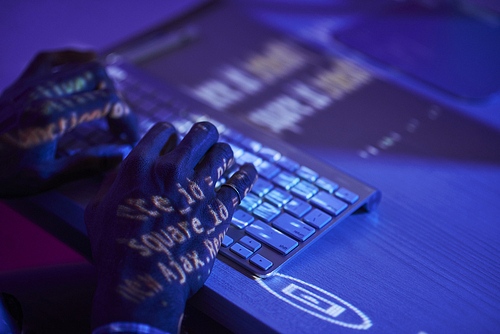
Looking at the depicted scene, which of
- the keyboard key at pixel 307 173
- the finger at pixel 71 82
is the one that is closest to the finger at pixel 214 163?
the keyboard key at pixel 307 173

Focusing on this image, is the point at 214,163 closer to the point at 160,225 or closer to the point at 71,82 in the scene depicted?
the point at 160,225

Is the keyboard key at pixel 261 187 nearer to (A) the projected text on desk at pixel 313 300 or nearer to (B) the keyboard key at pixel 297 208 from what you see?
(B) the keyboard key at pixel 297 208

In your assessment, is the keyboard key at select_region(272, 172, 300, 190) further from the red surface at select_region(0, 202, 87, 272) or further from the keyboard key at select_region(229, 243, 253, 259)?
the red surface at select_region(0, 202, 87, 272)

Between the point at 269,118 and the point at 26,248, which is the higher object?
the point at 269,118

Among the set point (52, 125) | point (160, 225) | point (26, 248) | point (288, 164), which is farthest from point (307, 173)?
point (26, 248)

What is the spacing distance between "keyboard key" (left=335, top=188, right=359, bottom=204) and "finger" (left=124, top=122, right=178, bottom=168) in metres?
0.24

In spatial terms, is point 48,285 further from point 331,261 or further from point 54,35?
point 54,35

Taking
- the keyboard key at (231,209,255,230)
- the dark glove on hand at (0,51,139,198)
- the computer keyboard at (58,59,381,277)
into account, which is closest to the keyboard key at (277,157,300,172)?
the computer keyboard at (58,59,381,277)

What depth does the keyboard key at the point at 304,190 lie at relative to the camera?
0.60 meters

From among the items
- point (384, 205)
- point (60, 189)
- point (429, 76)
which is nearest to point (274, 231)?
point (384, 205)

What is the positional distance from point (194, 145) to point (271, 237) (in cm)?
15

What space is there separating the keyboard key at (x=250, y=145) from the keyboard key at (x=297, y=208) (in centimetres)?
12

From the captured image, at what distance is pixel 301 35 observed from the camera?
3.26 feet

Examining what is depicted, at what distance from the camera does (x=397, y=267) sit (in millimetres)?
548
